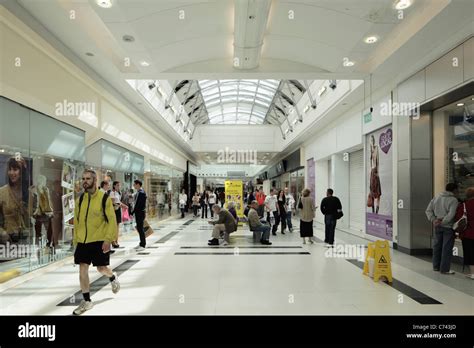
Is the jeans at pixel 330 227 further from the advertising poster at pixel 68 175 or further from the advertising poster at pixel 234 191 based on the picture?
the advertising poster at pixel 68 175

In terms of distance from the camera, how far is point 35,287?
500cm

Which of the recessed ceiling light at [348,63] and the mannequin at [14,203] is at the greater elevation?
the recessed ceiling light at [348,63]

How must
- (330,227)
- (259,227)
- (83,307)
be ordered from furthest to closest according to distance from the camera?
(259,227) < (330,227) < (83,307)

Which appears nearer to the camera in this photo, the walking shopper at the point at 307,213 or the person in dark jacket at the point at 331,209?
the person in dark jacket at the point at 331,209

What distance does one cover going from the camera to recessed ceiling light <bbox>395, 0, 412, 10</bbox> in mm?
5067

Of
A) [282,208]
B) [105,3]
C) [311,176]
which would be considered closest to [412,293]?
[105,3]

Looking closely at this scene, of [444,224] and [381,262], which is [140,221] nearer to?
[381,262]

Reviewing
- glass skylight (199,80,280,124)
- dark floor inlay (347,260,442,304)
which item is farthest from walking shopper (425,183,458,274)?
glass skylight (199,80,280,124)

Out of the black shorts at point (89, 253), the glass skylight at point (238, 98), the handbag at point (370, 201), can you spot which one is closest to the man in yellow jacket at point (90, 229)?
the black shorts at point (89, 253)

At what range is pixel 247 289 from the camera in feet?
15.9

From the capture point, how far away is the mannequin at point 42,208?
5.90 meters

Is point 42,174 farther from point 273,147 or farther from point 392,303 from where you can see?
point 273,147

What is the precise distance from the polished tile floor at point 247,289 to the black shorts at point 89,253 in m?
0.60

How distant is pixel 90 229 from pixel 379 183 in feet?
26.1
